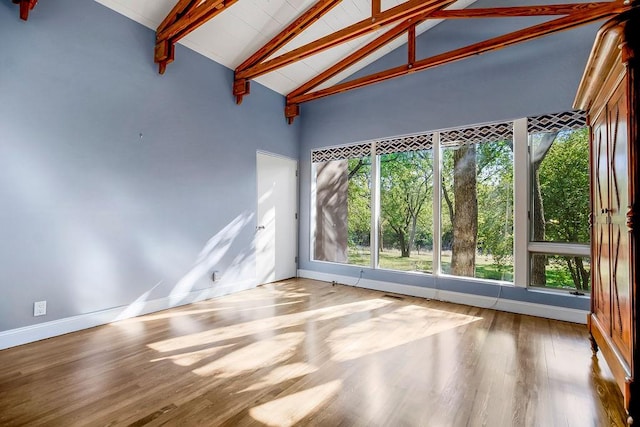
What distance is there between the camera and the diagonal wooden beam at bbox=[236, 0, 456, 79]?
9.50ft

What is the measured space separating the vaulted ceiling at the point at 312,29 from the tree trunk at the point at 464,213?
4.12 ft

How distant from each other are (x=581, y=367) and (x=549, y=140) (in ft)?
8.09

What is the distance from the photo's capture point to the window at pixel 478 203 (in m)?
3.82

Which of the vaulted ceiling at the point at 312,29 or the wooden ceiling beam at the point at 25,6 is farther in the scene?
the vaulted ceiling at the point at 312,29

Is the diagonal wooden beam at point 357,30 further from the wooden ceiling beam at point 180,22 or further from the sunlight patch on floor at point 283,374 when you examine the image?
the sunlight patch on floor at point 283,374

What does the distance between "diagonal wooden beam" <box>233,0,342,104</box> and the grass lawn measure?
302 cm

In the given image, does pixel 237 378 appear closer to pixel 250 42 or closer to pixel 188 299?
pixel 188 299

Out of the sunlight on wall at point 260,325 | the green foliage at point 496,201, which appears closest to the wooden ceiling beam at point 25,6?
the sunlight on wall at point 260,325

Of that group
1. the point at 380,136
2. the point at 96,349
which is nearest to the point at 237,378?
the point at 96,349

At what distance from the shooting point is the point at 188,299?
3887 mm

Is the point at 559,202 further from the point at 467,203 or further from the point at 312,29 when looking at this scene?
the point at 312,29

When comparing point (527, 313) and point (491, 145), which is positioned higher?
point (491, 145)

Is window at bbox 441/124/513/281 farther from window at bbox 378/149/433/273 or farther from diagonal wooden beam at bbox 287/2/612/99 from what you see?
diagonal wooden beam at bbox 287/2/612/99

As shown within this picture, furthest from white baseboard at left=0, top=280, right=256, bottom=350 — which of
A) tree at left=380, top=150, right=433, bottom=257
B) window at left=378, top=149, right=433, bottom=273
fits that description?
tree at left=380, top=150, right=433, bottom=257
